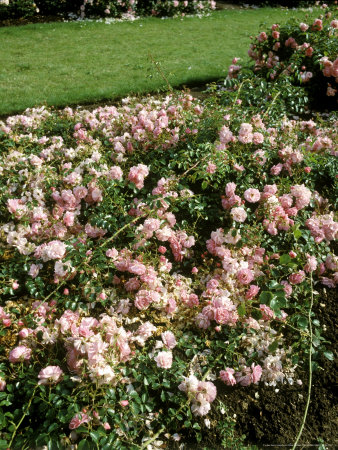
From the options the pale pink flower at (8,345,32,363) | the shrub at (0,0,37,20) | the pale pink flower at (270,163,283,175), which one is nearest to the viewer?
the pale pink flower at (8,345,32,363)

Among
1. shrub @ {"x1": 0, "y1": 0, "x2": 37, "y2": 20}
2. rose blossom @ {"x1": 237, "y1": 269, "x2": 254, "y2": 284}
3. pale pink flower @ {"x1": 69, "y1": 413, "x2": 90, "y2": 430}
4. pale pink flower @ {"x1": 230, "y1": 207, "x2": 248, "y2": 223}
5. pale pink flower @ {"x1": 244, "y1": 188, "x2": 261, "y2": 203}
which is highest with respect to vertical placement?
shrub @ {"x1": 0, "y1": 0, "x2": 37, "y2": 20}

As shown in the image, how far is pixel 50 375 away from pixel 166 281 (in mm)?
1023

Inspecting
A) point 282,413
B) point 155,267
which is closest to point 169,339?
point 155,267

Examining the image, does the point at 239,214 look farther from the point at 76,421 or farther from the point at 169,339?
the point at 76,421

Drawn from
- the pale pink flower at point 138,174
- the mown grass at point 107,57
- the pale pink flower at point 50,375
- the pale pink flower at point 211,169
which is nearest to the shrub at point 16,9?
the mown grass at point 107,57

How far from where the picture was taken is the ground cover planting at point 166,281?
6.82ft

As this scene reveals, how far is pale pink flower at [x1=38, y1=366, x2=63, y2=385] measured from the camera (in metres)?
2.02

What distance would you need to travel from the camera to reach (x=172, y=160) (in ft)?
10.7

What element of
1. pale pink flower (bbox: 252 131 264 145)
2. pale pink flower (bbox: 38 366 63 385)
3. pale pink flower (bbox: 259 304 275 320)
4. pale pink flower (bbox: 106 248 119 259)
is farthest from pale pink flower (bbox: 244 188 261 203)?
pale pink flower (bbox: 38 366 63 385)

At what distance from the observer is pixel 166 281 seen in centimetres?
277

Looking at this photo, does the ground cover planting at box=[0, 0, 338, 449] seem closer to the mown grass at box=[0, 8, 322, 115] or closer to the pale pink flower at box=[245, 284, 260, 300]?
the pale pink flower at box=[245, 284, 260, 300]

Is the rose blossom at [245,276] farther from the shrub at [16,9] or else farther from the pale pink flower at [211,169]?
the shrub at [16,9]

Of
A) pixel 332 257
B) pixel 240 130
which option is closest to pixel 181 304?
pixel 332 257

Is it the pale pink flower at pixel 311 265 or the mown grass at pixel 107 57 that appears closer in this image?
the pale pink flower at pixel 311 265
